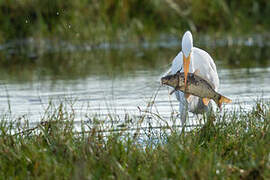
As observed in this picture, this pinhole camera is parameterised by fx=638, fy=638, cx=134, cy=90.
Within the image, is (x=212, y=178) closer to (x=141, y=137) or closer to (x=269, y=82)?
(x=141, y=137)

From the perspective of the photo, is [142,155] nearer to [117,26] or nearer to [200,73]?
[200,73]

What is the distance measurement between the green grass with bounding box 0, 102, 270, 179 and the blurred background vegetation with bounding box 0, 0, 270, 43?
12.0 metres

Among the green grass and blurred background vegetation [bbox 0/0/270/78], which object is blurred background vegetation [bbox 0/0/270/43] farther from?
the green grass

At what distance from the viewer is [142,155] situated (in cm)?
501

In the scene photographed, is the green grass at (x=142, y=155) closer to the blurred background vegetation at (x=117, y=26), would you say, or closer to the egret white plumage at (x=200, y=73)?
the egret white plumage at (x=200, y=73)

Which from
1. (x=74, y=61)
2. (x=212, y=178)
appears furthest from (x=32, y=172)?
(x=74, y=61)

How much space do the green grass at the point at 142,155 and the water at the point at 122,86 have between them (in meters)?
1.20

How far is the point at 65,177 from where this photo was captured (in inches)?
178

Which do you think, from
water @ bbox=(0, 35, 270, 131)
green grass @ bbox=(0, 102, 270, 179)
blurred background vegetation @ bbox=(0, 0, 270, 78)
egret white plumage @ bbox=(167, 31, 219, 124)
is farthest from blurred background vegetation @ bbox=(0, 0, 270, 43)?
green grass @ bbox=(0, 102, 270, 179)

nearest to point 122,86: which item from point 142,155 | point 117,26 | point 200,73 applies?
point 200,73

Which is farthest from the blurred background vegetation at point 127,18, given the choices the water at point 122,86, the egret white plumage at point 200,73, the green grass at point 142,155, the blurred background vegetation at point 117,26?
the green grass at point 142,155

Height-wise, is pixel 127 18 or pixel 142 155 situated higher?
pixel 127 18

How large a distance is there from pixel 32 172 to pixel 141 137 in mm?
1832

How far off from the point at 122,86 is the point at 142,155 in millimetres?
5594
